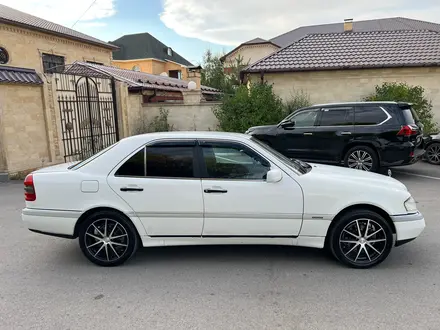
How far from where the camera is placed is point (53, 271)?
12.6 ft

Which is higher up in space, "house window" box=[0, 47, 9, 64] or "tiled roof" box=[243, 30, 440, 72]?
"house window" box=[0, 47, 9, 64]

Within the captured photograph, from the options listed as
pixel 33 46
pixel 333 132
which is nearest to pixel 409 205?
pixel 333 132

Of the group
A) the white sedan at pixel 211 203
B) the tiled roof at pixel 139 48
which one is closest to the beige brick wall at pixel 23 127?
the white sedan at pixel 211 203

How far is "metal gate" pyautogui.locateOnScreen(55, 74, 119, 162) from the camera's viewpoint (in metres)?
11.2

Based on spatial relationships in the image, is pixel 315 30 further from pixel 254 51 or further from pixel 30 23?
pixel 30 23

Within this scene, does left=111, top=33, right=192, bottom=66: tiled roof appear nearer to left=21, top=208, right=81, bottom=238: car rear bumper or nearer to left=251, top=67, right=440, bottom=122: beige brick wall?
left=251, top=67, right=440, bottom=122: beige brick wall

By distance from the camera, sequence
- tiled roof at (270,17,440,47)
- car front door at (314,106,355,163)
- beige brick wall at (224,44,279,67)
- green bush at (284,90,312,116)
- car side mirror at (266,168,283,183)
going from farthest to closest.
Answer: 1. beige brick wall at (224,44,279,67)
2. tiled roof at (270,17,440,47)
3. green bush at (284,90,312,116)
4. car front door at (314,106,355,163)
5. car side mirror at (266,168,283,183)

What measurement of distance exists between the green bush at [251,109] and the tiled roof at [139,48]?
32.6 metres

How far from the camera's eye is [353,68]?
44.2 feet

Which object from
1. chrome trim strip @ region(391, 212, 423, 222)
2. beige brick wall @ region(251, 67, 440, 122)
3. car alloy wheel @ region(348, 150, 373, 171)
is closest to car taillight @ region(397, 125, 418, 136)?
car alloy wheel @ region(348, 150, 373, 171)

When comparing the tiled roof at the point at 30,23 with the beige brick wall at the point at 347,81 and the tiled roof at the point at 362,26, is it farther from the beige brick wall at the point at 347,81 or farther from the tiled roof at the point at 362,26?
the tiled roof at the point at 362,26

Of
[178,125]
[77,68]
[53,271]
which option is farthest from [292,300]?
[77,68]

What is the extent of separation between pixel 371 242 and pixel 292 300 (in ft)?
4.10

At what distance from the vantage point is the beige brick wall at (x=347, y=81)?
13.3 m
